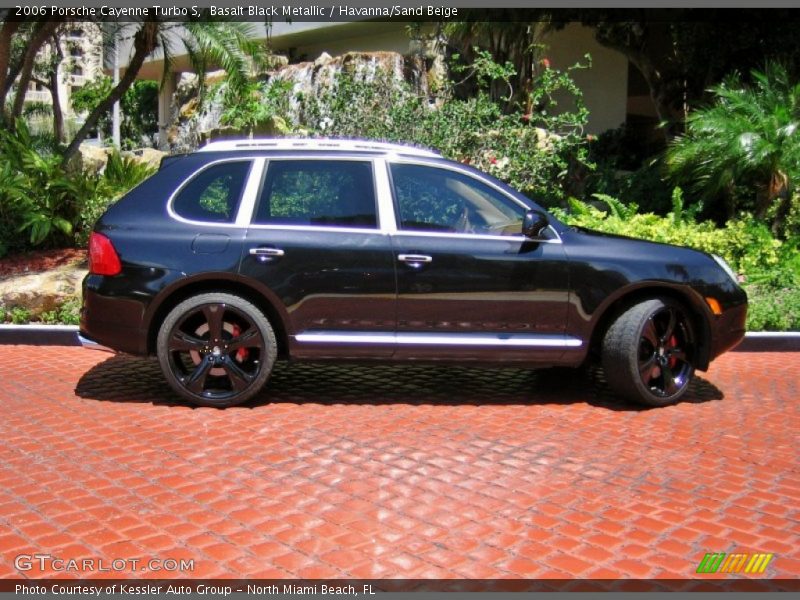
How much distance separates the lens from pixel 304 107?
13.4 meters

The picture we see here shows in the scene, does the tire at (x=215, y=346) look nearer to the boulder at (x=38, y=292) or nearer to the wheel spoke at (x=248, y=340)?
the wheel spoke at (x=248, y=340)

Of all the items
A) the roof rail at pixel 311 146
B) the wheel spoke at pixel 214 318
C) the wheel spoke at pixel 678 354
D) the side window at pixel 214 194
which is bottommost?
the wheel spoke at pixel 678 354

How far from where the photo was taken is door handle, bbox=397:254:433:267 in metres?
6.30

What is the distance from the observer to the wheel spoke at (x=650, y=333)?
21.1ft

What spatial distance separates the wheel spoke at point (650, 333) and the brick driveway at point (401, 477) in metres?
0.51

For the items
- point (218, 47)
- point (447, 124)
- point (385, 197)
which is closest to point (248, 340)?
point (385, 197)

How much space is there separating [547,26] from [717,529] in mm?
14429

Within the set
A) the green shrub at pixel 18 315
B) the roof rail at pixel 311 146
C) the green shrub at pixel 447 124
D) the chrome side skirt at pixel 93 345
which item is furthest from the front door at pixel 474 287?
the green shrub at pixel 447 124

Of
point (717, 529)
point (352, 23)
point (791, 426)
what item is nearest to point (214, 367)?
point (717, 529)

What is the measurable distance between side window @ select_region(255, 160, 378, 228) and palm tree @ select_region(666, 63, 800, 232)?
6.84m

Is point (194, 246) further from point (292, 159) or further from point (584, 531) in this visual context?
point (584, 531)

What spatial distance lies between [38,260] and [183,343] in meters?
5.60

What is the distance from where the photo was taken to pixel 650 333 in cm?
647

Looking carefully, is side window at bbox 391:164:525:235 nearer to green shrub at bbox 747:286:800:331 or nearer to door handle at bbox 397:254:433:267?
door handle at bbox 397:254:433:267
